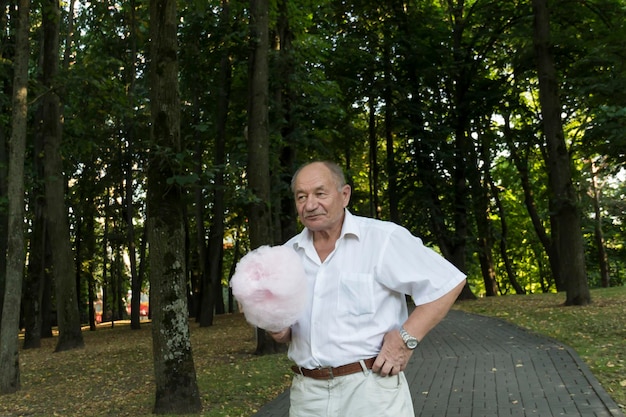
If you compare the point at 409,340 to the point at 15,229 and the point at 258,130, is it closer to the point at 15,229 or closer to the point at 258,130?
the point at 15,229

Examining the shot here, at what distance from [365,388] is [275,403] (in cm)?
641

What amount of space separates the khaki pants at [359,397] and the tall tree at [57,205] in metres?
15.3

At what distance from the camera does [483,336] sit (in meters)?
15.4

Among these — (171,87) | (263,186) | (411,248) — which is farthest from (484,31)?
(411,248)

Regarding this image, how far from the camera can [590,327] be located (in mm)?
14539

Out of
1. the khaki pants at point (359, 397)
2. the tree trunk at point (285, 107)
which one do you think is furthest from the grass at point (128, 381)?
the khaki pants at point (359, 397)

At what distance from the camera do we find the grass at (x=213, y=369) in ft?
30.7

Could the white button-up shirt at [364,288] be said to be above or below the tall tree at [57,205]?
below

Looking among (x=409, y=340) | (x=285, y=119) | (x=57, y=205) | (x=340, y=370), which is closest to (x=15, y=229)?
(x=57, y=205)

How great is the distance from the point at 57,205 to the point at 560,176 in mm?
13688

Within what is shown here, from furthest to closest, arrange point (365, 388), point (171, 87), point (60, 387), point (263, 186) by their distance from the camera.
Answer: point (263, 186), point (60, 387), point (171, 87), point (365, 388)

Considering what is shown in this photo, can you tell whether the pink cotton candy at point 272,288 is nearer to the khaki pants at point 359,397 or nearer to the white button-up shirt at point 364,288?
the white button-up shirt at point 364,288

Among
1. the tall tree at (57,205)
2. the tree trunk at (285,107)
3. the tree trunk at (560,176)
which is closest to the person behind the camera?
the tree trunk at (285,107)

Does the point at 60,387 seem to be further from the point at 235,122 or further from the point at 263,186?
the point at 235,122
